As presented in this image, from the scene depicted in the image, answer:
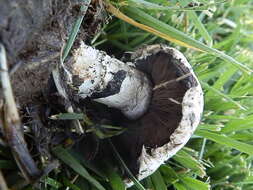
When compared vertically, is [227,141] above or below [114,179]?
above

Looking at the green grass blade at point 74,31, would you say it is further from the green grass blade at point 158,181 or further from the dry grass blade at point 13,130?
the green grass blade at point 158,181

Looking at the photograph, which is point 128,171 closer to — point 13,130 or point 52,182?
point 52,182

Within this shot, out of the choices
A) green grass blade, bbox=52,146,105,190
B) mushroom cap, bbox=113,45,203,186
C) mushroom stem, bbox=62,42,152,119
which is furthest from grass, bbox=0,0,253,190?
mushroom stem, bbox=62,42,152,119

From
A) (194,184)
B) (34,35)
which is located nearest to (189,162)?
(194,184)

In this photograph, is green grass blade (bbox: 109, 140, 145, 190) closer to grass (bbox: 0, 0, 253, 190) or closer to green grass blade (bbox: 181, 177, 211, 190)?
grass (bbox: 0, 0, 253, 190)

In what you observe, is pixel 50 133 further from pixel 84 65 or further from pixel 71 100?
pixel 84 65

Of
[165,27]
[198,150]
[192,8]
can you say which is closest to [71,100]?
[165,27]

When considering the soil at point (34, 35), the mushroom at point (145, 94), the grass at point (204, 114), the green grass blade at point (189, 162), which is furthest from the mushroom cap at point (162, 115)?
the soil at point (34, 35)
